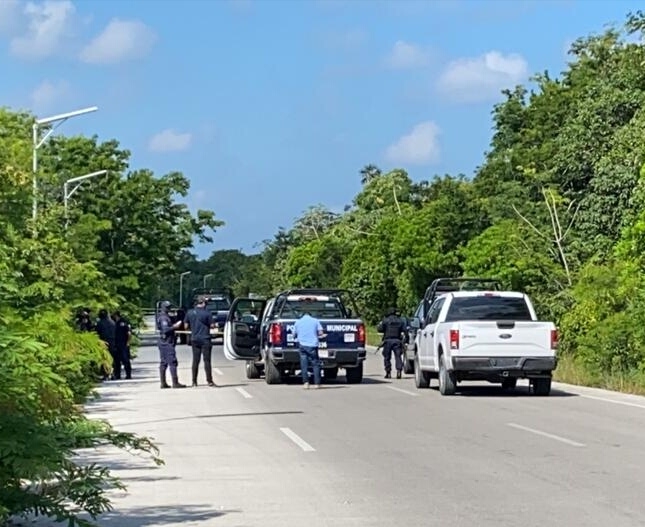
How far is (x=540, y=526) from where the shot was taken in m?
9.83

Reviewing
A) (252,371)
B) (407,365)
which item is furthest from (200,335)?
(407,365)

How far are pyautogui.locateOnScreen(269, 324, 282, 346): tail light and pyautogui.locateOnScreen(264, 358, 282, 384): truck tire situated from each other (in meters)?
0.67

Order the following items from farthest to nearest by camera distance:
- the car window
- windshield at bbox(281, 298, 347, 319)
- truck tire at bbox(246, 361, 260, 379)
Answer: truck tire at bbox(246, 361, 260, 379), windshield at bbox(281, 298, 347, 319), the car window

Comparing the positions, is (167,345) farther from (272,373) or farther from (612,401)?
(612,401)

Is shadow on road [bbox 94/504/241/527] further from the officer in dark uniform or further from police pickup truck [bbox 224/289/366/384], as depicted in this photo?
the officer in dark uniform

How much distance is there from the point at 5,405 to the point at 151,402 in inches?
601

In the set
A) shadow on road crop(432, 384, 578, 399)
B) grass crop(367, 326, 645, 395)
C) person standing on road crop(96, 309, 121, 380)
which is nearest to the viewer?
shadow on road crop(432, 384, 578, 399)

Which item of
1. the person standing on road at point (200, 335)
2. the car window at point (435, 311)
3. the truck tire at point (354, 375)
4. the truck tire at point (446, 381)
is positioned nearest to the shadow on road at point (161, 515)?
the truck tire at point (446, 381)

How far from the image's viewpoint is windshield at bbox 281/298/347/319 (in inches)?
1145

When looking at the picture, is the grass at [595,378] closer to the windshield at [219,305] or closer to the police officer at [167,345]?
the police officer at [167,345]

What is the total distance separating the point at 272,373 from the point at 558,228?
13947mm

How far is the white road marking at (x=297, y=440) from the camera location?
1543cm

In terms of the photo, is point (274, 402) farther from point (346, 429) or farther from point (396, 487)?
point (396, 487)

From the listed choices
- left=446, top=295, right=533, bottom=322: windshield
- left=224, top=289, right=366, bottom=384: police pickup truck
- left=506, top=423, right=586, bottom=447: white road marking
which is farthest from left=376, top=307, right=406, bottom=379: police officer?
left=506, top=423, right=586, bottom=447: white road marking
